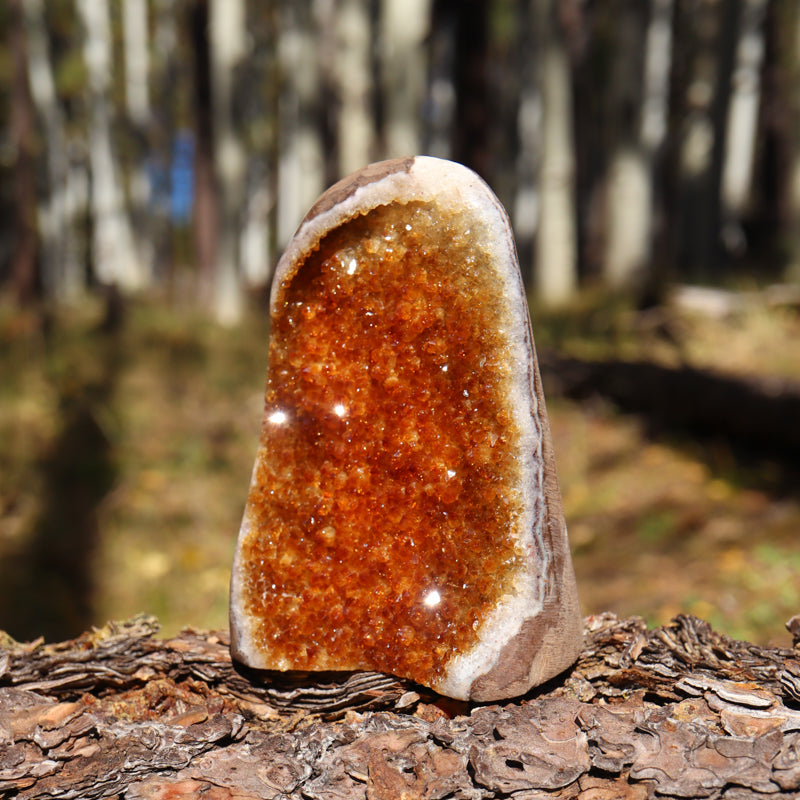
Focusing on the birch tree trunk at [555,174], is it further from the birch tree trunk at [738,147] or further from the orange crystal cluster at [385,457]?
the orange crystal cluster at [385,457]

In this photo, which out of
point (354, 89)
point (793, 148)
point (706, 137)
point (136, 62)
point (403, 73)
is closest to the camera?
point (403, 73)

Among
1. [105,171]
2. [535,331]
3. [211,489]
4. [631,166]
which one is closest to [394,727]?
[211,489]

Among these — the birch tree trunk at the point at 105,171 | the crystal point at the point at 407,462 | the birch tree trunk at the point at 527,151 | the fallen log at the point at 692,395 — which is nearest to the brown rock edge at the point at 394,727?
the crystal point at the point at 407,462

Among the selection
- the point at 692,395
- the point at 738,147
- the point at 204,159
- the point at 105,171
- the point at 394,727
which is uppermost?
the point at 738,147

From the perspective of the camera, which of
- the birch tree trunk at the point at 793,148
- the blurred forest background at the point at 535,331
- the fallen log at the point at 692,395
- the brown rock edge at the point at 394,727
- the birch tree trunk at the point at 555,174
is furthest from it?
the birch tree trunk at the point at 793,148

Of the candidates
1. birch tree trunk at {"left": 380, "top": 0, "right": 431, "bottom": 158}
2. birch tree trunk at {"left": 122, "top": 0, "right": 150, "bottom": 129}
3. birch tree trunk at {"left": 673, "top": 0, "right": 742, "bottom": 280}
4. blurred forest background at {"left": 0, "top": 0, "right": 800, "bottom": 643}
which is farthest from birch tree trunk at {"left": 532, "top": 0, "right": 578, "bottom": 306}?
birch tree trunk at {"left": 122, "top": 0, "right": 150, "bottom": 129}

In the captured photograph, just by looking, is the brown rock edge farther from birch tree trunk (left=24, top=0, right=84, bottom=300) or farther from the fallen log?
birch tree trunk (left=24, top=0, right=84, bottom=300)

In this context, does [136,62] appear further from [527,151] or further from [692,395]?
[692,395]
